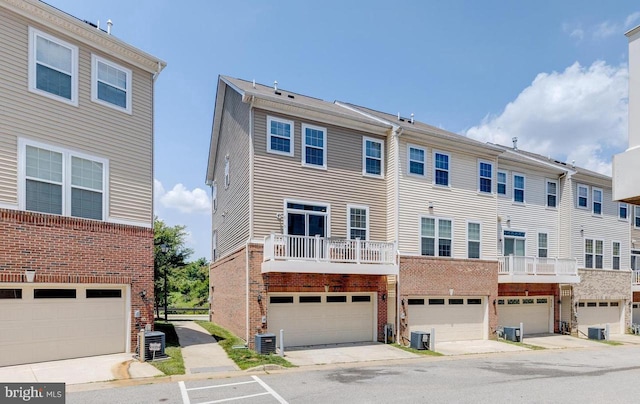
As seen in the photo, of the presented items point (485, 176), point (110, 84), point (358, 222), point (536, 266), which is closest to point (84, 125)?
point (110, 84)

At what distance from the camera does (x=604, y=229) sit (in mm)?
25297

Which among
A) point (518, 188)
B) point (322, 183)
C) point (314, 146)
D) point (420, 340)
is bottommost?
point (420, 340)

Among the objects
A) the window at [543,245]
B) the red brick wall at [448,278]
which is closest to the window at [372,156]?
the red brick wall at [448,278]

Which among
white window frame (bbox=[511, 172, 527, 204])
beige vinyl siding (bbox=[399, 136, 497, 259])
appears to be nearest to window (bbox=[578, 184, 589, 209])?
white window frame (bbox=[511, 172, 527, 204])

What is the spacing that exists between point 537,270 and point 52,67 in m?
21.4

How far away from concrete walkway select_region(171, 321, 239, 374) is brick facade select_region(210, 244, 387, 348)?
1.14m

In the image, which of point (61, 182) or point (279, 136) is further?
point (279, 136)

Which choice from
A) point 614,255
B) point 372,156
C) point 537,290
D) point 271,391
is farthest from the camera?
point 614,255

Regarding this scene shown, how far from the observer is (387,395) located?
989cm

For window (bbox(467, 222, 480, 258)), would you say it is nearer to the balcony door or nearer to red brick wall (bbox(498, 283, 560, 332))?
red brick wall (bbox(498, 283, 560, 332))

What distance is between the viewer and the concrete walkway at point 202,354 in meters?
12.2

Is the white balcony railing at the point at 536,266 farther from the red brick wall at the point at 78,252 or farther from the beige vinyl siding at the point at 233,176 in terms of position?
the red brick wall at the point at 78,252

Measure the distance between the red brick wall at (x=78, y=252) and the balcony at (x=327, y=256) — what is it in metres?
4.04

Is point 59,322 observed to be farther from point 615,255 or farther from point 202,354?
point 615,255
